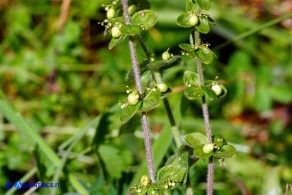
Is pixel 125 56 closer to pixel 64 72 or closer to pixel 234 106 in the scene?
pixel 64 72

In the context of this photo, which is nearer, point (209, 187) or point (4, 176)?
point (209, 187)

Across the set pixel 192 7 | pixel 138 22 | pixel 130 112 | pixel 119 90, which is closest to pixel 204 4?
pixel 192 7

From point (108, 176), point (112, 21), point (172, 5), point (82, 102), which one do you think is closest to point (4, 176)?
point (108, 176)

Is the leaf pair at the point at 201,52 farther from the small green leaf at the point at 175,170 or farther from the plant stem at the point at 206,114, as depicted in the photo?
the small green leaf at the point at 175,170

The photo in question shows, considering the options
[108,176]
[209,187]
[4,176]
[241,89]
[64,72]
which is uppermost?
[64,72]

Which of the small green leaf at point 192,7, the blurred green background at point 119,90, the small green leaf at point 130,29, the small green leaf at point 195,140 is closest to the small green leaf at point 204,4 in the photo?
the small green leaf at point 192,7

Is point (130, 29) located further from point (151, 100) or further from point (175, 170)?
point (175, 170)
